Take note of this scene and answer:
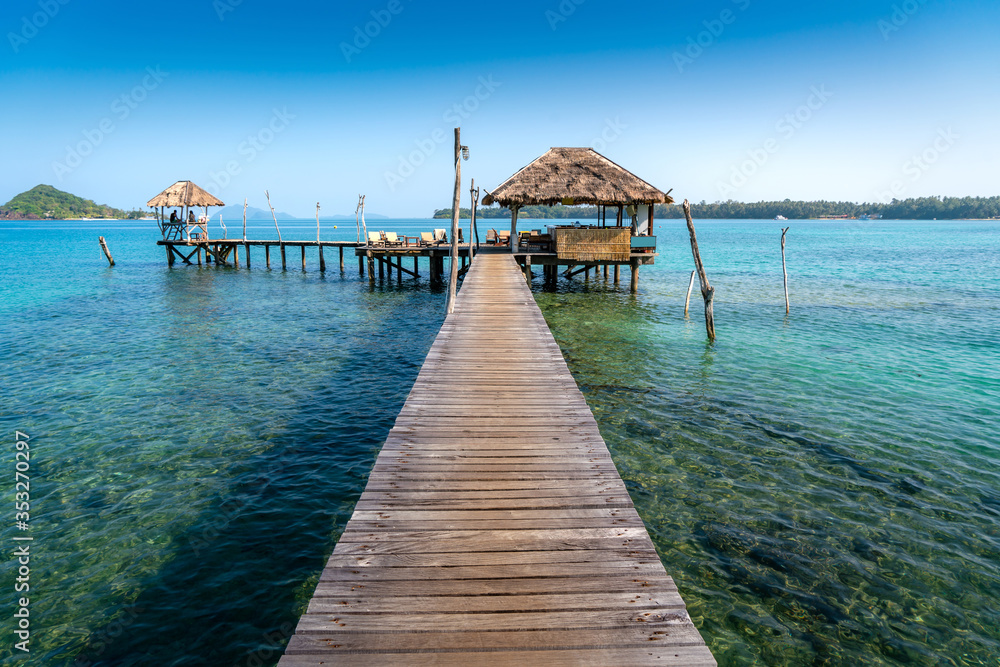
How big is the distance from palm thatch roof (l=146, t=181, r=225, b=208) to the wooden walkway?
39747 millimetres

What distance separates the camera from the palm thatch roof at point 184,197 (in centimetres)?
3744

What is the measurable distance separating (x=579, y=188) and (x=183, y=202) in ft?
101

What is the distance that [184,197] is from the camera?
38.3 meters

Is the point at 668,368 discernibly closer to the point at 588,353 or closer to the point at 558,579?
the point at 588,353

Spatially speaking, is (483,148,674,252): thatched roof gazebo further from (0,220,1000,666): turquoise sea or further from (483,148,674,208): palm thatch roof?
(0,220,1000,666): turquoise sea

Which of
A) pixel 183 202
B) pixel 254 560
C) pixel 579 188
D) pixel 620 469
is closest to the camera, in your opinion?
pixel 254 560

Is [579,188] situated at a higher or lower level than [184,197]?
lower

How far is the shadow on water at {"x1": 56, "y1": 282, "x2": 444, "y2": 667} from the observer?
4.42 meters

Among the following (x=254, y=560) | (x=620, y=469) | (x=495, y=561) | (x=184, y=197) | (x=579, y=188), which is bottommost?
(x=254, y=560)

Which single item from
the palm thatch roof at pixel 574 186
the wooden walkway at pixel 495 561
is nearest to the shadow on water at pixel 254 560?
the wooden walkway at pixel 495 561

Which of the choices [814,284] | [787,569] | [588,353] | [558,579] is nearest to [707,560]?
[787,569]

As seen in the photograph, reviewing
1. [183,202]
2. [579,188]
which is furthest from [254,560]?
[183,202]

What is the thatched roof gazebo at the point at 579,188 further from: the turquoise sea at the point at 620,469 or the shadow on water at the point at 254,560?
the shadow on water at the point at 254,560

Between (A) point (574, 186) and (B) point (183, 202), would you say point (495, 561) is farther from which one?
(B) point (183, 202)
